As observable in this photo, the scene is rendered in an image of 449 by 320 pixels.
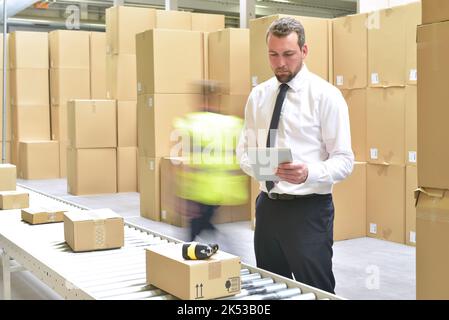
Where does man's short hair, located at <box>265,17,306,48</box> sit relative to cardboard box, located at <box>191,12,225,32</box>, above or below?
below

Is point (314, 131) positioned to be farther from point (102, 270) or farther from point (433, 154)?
point (102, 270)

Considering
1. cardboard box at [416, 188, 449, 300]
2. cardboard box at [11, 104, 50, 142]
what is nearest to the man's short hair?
cardboard box at [416, 188, 449, 300]

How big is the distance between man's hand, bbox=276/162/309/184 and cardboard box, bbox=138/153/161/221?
4.16 m

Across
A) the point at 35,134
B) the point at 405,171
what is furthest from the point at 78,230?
the point at 35,134

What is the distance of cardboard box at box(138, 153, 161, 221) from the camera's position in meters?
6.20

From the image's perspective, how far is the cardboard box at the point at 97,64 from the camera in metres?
9.67

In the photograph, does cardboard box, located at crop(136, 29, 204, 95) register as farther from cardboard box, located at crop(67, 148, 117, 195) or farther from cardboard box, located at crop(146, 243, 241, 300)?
cardboard box, located at crop(146, 243, 241, 300)

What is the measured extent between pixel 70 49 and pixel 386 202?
6.22m

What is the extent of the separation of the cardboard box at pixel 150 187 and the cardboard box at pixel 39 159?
3.52 meters

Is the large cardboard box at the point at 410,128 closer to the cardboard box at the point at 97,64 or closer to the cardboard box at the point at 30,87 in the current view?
the cardboard box at the point at 97,64

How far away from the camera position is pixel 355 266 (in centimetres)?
430

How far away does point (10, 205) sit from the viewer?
3748mm

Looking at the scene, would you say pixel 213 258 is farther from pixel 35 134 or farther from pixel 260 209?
pixel 35 134

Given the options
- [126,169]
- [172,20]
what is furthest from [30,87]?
[172,20]
